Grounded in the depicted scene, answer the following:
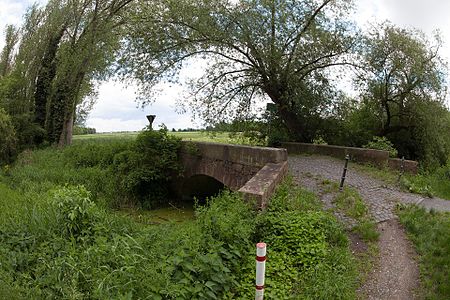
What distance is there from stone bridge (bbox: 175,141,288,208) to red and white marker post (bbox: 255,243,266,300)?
7.06 feet

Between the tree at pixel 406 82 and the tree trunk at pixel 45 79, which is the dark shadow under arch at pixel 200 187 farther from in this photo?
the tree trunk at pixel 45 79

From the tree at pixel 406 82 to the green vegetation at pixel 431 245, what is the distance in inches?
343

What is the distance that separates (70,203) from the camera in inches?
249

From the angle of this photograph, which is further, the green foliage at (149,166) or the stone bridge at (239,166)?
the green foliage at (149,166)

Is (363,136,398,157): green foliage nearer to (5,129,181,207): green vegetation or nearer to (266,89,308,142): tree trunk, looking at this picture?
(266,89,308,142): tree trunk

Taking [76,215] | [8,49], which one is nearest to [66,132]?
[8,49]

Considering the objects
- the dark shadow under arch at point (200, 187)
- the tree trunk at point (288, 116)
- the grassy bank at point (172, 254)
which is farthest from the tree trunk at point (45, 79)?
the grassy bank at point (172, 254)

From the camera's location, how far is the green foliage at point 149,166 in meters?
12.7

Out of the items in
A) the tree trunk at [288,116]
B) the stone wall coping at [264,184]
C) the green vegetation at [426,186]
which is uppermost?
the tree trunk at [288,116]

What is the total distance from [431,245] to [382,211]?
1.69 m

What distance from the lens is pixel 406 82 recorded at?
15.2 m

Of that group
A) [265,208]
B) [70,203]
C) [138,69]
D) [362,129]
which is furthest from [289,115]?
[70,203]

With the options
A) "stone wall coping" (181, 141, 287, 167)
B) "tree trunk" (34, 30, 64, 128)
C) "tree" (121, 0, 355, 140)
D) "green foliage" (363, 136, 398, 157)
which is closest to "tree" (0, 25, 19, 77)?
"tree trunk" (34, 30, 64, 128)

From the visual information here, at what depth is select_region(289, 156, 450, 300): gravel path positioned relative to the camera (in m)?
5.09
